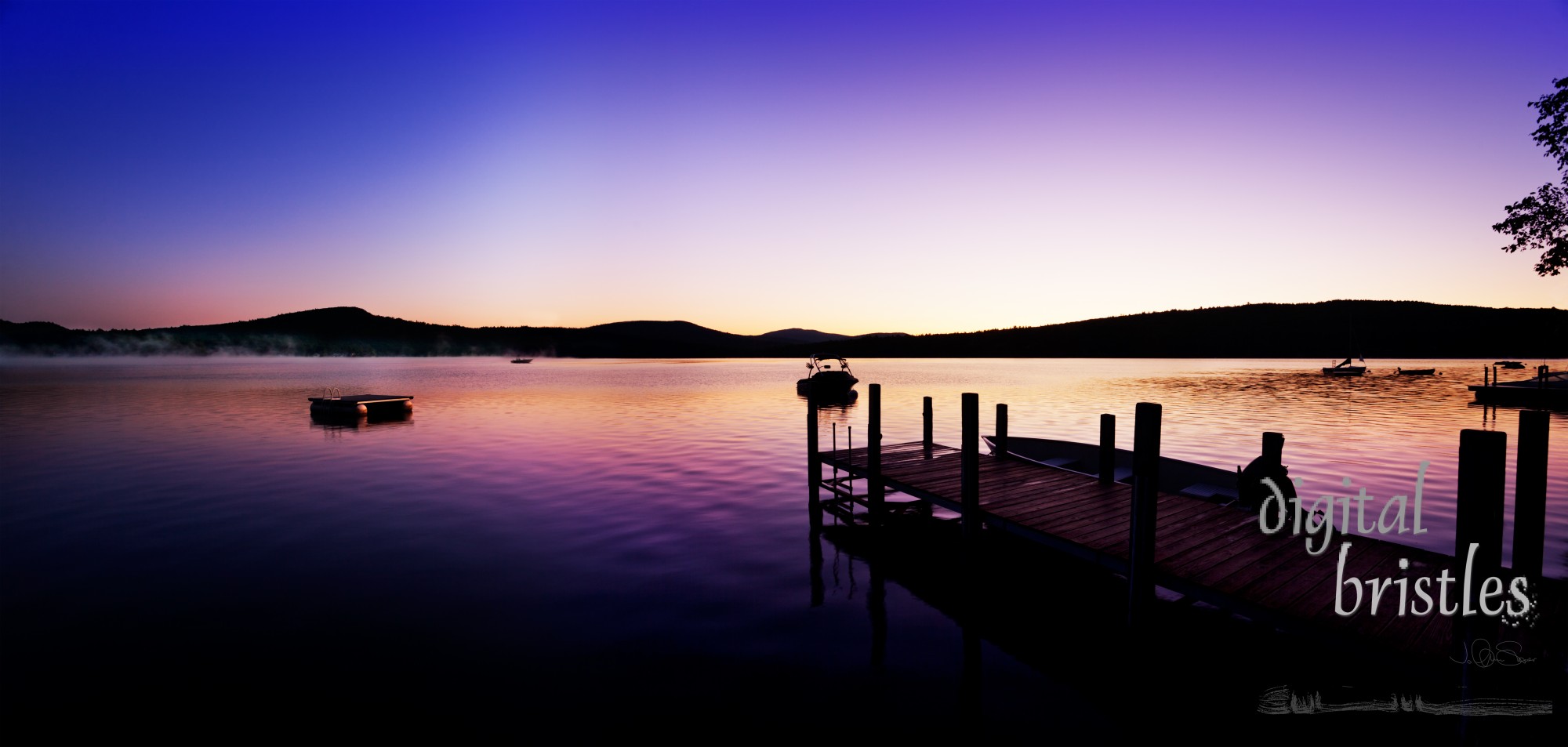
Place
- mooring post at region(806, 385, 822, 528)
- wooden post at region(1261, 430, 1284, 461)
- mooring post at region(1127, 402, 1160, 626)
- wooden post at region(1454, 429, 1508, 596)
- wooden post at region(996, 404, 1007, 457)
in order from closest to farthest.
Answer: wooden post at region(1454, 429, 1508, 596), mooring post at region(1127, 402, 1160, 626), wooden post at region(1261, 430, 1284, 461), mooring post at region(806, 385, 822, 528), wooden post at region(996, 404, 1007, 457)

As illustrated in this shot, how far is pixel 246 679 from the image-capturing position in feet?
27.2

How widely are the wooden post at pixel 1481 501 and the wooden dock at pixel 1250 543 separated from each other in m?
0.01

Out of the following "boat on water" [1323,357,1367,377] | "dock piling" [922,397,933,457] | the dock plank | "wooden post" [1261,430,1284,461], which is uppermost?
"wooden post" [1261,430,1284,461]

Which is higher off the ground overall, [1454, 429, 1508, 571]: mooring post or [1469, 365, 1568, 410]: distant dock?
[1454, 429, 1508, 571]: mooring post

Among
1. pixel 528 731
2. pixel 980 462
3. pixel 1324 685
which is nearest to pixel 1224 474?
pixel 980 462

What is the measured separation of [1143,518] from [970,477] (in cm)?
346

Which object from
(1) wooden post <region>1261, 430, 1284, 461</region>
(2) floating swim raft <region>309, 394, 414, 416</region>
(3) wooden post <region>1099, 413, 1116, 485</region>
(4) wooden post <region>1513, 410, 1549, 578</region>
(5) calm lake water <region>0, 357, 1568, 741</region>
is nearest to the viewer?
(4) wooden post <region>1513, 410, 1549, 578</region>

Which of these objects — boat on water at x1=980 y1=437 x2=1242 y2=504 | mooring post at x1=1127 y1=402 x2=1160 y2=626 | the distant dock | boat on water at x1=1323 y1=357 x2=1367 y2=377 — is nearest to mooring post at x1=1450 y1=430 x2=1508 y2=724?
mooring post at x1=1127 y1=402 x2=1160 y2=626

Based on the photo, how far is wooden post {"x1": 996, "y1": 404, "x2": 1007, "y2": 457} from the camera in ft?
52.5

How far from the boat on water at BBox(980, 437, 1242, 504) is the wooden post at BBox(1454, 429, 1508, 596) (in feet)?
17.8

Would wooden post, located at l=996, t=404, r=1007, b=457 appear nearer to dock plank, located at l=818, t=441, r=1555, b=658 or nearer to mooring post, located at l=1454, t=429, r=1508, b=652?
dock plank, located at l=818, t=441, r=1555, b=658

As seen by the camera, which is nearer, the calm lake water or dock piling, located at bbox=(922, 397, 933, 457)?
the calm lake water

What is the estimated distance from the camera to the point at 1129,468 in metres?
15.0

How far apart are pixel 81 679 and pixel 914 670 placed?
10.7m
